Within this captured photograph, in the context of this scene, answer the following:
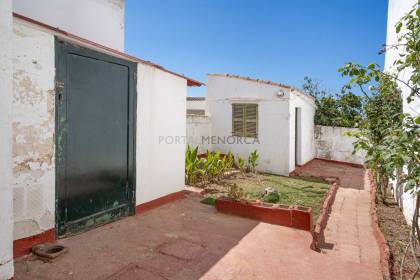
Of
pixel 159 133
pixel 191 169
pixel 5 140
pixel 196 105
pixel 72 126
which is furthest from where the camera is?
pixel 196 105

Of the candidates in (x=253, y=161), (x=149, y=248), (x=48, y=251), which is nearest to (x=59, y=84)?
(x=48, y=251)

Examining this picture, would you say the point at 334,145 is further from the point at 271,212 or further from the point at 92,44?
the point at 92,44

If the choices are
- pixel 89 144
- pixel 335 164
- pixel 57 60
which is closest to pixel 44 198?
pixel 89 144

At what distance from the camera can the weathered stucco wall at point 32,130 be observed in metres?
3.35

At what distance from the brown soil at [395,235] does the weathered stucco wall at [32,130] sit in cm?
436

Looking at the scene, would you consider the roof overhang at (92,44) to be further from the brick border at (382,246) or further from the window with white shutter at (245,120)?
the window with white shutter at (245,120)

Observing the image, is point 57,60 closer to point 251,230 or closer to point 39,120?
point 39,120

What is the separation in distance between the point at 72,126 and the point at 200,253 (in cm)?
247

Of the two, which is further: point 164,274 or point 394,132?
point 164,274

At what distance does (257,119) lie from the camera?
37.3 ft

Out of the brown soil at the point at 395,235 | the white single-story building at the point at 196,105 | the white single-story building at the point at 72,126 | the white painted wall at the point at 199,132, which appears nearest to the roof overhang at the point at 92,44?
the white single-story building at the point at 72,126

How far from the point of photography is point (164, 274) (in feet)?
10.6

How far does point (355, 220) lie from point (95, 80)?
18.0 ft

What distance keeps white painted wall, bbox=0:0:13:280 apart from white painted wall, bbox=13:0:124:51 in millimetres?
3046
